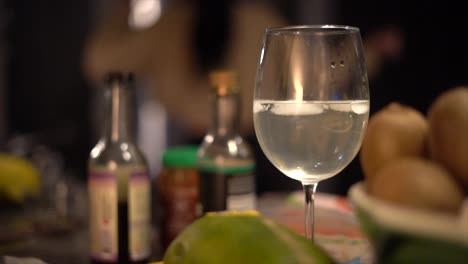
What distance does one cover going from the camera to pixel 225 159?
917 millimetres

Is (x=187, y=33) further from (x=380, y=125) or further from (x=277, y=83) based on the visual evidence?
(x=380, y=125)

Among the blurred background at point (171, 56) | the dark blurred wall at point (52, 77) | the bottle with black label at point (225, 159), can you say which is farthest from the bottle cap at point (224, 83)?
the dark blurred wall at point (52, 77)

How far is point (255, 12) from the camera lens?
2.93 metres

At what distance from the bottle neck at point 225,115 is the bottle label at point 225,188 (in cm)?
10

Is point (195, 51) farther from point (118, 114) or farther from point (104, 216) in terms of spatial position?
point (104, 216)

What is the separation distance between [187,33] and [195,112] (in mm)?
396

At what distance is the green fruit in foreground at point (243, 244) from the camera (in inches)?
16.9

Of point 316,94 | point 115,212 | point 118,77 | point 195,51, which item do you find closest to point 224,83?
point 118,77

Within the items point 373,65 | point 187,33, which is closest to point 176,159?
point 373,65

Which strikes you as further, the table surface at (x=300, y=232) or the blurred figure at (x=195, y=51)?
the blurred figure at (x=195, y=51)

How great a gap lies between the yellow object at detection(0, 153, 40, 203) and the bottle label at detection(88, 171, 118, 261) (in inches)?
17.4

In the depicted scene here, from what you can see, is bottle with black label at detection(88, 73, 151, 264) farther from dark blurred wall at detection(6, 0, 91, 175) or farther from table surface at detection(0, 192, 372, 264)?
dark blurred wall at detection(6, 0, 91, 175)

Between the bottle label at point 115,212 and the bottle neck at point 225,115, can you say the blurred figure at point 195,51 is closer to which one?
the bottle neck at point 225,115

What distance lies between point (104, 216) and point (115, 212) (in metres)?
0.02
